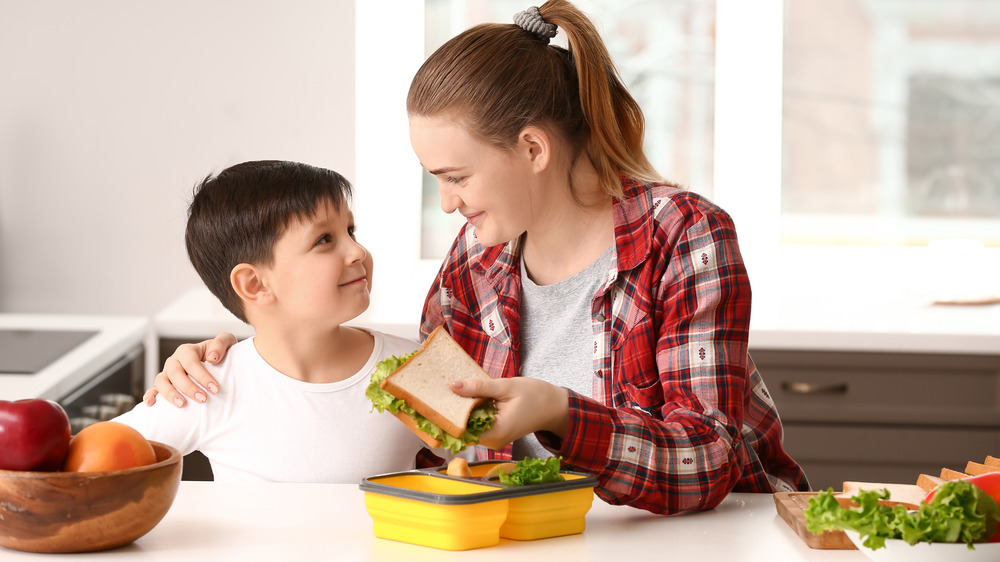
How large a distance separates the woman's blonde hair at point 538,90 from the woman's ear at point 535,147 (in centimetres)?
1

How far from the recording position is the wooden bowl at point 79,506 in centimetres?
100

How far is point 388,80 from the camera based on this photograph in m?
3.10

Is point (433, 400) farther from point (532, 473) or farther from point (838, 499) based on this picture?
point (838, 499)

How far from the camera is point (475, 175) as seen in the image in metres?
1.50

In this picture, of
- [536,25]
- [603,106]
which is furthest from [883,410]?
[536,25]

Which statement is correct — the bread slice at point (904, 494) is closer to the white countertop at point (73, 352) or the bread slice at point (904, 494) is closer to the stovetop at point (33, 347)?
the white countertop at point (73, 352)

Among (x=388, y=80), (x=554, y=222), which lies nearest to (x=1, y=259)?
(x=388, y=80)

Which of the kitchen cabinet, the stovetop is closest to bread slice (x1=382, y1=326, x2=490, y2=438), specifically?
the stovetop

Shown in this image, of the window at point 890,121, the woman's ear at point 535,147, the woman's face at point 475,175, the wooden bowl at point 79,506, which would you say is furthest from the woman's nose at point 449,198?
the window at point 890,121

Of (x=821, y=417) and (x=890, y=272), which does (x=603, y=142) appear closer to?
(x=821, y=417)

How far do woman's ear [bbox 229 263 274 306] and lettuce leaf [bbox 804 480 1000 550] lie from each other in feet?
3.09

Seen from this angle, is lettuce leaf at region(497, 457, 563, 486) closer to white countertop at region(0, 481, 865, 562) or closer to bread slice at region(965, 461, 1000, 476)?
white countertop at region(0, 481, 865, 562)

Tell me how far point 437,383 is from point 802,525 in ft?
1.43

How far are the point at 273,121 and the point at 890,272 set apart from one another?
1.93 m
